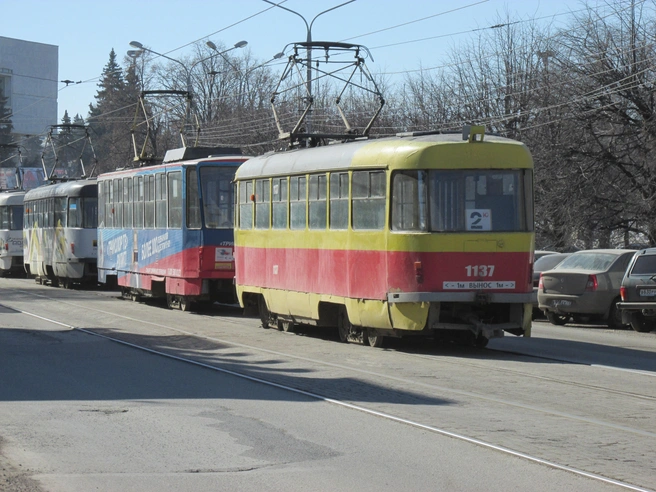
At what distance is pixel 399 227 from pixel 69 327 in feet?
24.0

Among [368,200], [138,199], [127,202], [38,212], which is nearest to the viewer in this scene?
[368,200]

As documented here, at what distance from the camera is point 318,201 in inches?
685

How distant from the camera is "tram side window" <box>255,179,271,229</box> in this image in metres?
19.4

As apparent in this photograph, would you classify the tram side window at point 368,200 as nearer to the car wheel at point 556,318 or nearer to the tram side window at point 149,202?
the car wheel at point 556,318

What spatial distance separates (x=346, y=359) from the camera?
48.5 ft

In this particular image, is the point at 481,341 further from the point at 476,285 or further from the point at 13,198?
the point at 13,198

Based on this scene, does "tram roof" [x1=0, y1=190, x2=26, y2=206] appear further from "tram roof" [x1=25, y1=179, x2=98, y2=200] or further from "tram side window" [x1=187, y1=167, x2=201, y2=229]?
"tram side window" [x1=187, y1=167, x2=201, y2=229]

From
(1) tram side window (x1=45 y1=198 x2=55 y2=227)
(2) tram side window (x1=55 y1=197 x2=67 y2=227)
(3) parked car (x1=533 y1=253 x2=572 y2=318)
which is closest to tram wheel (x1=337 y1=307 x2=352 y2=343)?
(3) parked car (x1=533 y1=253 x2=572 y2=318)

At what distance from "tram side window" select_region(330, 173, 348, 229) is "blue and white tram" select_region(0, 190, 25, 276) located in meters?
30.4

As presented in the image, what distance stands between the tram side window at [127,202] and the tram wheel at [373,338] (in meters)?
12.4

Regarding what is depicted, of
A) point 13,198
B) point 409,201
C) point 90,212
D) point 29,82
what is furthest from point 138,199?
point 29,82

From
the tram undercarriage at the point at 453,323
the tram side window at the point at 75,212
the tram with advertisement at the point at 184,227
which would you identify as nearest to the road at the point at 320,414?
the tram undercarriage at the point at 453,323

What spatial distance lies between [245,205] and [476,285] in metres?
6.45

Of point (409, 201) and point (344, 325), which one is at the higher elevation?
point (409, 201)
